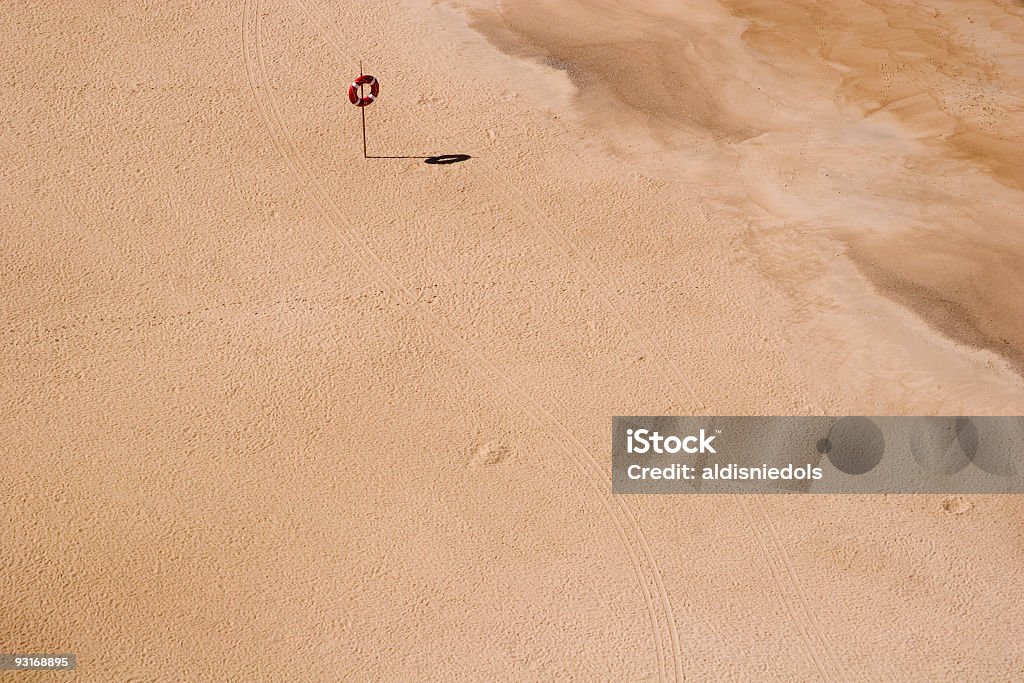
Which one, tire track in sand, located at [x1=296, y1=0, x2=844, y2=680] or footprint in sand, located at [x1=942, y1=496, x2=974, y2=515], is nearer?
tire track in sand, located at [x1=296, y1=0, x2=844, y2=680]

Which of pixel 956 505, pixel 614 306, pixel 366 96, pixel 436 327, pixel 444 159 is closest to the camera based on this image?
pixel 956 505

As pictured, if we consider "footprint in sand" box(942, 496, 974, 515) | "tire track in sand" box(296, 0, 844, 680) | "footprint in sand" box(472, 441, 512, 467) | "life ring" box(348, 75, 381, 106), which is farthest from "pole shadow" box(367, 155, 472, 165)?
"footprint in sand" box(942, 496, 974, 515)

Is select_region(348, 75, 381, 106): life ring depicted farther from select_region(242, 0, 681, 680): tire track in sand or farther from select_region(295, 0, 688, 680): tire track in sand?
select_region(242, 0, 681, 680): tire track in sand

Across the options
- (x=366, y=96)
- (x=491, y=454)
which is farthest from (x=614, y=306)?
(x=366, y=96)

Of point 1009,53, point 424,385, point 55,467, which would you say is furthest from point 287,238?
point 1009,53

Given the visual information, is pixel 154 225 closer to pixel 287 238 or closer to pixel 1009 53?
pixel 287 238

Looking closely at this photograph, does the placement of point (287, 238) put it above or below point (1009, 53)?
below

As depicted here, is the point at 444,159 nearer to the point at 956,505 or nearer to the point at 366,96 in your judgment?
the point at 366,96
